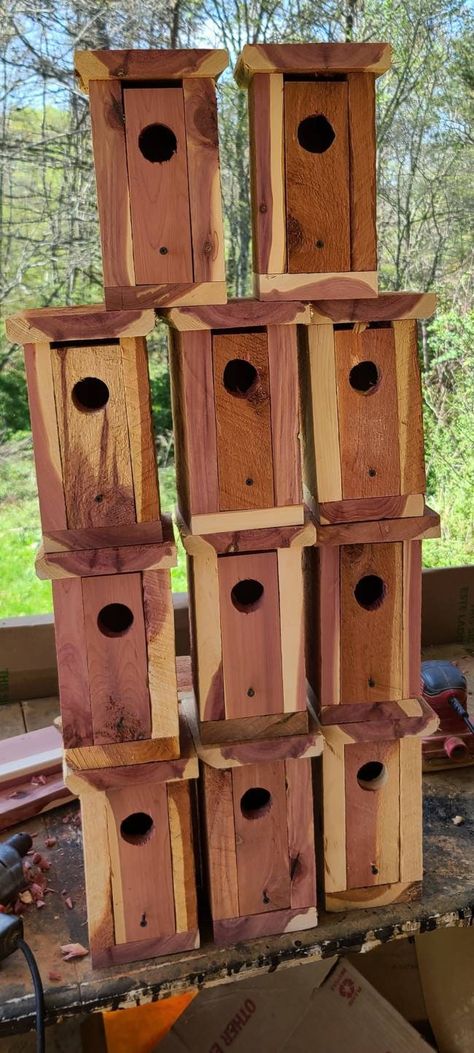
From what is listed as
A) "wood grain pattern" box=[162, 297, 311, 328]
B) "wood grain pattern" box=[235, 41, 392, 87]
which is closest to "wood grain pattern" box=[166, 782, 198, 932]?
"wood grain pattern" box=[162, 297, 311, 328]

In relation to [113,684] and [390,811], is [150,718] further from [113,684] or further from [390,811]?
[390,811]

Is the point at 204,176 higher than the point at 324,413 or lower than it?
higher

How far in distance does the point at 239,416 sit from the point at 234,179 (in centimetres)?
360

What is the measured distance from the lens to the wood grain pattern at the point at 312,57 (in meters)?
1.30

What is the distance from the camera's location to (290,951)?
1.52 meters

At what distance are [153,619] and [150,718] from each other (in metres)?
0.17

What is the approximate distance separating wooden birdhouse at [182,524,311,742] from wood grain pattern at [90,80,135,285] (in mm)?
442

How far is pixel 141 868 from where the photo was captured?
148 centimetres

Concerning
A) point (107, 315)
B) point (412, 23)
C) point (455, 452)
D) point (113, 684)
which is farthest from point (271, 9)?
point (113, 684)

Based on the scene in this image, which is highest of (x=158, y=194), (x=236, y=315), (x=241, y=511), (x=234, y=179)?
(x=234, y=179)

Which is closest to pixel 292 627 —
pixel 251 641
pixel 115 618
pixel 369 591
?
pixel 251 641

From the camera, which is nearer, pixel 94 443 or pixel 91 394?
pixel 94 443

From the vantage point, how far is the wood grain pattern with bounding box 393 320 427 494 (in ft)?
4.65

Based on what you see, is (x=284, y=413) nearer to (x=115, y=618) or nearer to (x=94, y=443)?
(x=94, y=443)
